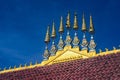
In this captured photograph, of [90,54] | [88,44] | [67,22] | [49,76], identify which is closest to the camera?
[49,76]

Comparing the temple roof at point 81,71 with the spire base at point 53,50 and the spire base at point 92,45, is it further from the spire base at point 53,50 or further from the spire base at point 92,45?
the spire base at point 53,50

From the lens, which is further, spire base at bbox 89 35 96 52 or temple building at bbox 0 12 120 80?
spire base at bbox 89 35 96 52

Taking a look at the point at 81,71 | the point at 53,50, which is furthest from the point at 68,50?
the point at 81,71

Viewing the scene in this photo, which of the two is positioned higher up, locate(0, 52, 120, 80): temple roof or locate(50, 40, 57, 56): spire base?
locate(50, 40, 57, 56): spire base

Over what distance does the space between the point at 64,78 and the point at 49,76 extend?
5.51 ft

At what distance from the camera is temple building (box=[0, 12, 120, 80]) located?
19.9 metres

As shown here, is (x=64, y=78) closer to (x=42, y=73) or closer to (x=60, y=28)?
(x=42, y=73)

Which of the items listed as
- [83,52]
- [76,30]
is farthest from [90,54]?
[76,30]

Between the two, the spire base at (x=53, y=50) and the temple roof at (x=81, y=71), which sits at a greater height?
the spire base at (x=53, y=50)

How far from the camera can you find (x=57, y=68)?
22.9 metres

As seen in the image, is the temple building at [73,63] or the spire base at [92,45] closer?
the temple building at [73,63]

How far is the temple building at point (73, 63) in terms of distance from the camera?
65.4ft

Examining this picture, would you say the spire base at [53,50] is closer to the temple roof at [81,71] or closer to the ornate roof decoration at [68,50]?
the ornate roof decoration at [68,50]

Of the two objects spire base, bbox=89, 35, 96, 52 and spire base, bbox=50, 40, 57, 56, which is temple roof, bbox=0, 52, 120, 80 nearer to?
spire base, bbox=89, 35, 96, 52
